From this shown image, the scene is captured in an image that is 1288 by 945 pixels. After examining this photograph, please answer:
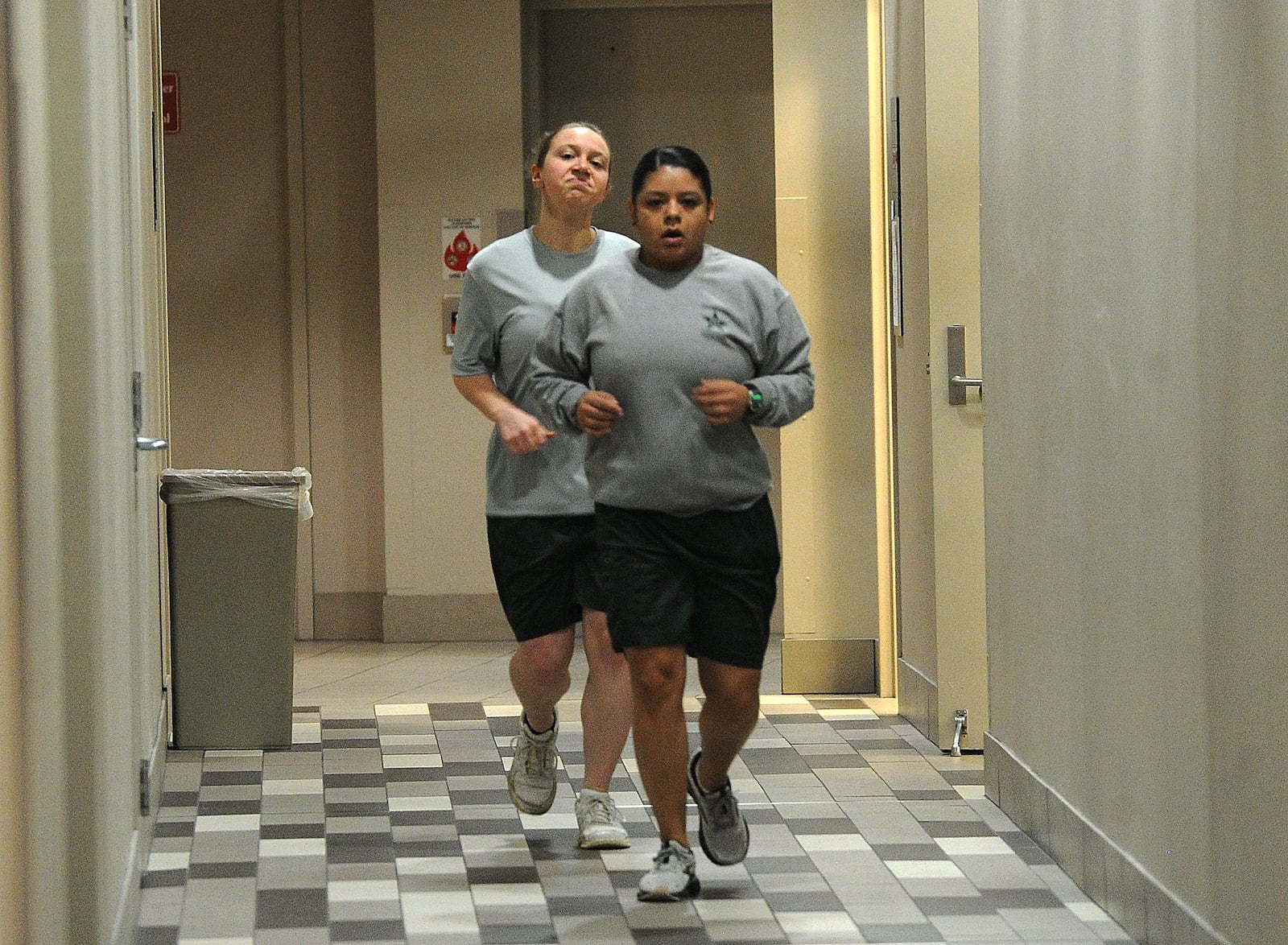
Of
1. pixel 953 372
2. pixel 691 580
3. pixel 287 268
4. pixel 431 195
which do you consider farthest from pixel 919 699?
pixel 287 268

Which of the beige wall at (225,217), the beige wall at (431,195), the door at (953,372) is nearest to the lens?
the door at (953,372)

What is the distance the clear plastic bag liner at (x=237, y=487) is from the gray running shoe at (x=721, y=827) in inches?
83.4

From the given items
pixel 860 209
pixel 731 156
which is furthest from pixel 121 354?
pixel 731 156

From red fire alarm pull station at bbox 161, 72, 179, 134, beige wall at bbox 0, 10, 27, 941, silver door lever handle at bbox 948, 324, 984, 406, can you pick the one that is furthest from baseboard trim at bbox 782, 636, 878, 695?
beige wall at bbox 0, 10, 27, 941

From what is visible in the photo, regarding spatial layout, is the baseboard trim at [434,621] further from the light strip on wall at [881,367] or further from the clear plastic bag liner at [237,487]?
the clear plastic bag liner at [237,487]

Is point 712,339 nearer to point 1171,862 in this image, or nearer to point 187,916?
point 1171,862

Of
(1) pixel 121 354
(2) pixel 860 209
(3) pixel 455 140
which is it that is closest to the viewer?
(1) pixel 121 354

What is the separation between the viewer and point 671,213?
3486 millimetres

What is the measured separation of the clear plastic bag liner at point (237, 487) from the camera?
534 centimetres

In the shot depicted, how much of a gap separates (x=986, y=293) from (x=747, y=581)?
52.4 inches

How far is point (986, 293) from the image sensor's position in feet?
14.7

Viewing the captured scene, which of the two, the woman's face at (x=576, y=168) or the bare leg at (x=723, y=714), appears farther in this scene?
the woman's face at (x=576, y=168)

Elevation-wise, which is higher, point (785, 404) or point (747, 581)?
point (785, 404)

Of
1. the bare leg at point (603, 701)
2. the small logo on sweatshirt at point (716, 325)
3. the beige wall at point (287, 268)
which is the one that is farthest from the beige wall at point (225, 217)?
the small logo on sweatshirt at point (716, 325)
